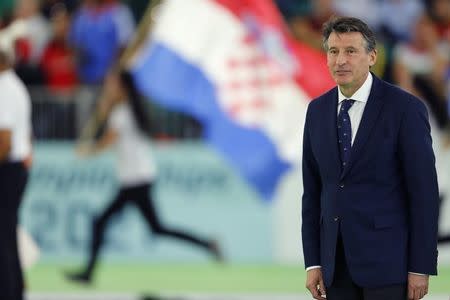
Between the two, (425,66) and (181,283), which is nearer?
(181,283)

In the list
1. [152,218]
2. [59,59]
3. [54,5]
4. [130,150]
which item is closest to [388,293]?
[152,218]

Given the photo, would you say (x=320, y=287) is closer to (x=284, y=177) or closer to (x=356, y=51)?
(x=356, y=51)

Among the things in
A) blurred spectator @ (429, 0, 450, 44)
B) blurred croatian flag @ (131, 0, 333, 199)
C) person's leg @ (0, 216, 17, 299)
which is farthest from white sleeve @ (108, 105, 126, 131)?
person's leg @ (0, 216, 17, 299)

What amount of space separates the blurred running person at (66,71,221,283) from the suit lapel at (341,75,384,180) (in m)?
7.32

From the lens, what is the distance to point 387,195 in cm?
604

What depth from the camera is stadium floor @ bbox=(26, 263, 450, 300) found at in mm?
12383

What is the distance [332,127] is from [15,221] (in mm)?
4037

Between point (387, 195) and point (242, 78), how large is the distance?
258 inches

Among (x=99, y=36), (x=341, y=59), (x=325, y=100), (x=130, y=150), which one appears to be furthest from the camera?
(x=99, y=36)

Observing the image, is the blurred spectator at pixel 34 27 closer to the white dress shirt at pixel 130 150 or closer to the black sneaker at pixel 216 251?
the white dress shirt at pixel 130 150

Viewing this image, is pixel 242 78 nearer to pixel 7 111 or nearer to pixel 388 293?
pixel 7 111

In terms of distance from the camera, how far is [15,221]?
31.7 ft

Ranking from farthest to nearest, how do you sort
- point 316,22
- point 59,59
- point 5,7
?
point 5,7
point 59,59
point 316,22

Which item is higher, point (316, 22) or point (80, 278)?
point (316, 22)
